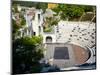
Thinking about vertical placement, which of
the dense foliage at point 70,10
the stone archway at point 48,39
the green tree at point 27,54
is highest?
the dense foliage at point 70,10

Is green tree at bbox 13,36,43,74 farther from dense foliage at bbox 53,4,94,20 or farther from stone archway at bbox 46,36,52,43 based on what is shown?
dense foliage at bbox 53,4,94,20

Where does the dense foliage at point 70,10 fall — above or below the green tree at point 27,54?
above

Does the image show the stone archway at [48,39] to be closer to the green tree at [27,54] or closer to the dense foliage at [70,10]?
the green tree at [27,54]

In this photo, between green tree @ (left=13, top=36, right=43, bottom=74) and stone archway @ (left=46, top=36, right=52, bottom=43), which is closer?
green tree @ (left=13, top=36, right=43, bottom=74)

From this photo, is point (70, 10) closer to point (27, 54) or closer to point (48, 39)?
point (48, 39)

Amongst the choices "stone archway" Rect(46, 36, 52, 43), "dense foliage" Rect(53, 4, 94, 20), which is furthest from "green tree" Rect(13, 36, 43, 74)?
"dense foliage" Rect(53, 4, 94, 20)

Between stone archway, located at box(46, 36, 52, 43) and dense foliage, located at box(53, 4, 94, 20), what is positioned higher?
dense foliage, located at box(53, 4, 94, 20)

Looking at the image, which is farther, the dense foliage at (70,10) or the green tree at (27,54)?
the dense foliage at (70,10)

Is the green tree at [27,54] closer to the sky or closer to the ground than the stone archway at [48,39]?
closer to the ground

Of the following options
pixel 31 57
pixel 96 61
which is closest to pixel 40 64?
pixel 31 57

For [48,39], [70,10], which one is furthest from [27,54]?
[70,10]

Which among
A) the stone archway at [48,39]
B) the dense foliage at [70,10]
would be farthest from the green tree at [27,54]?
the dense foliage at [70,10]
